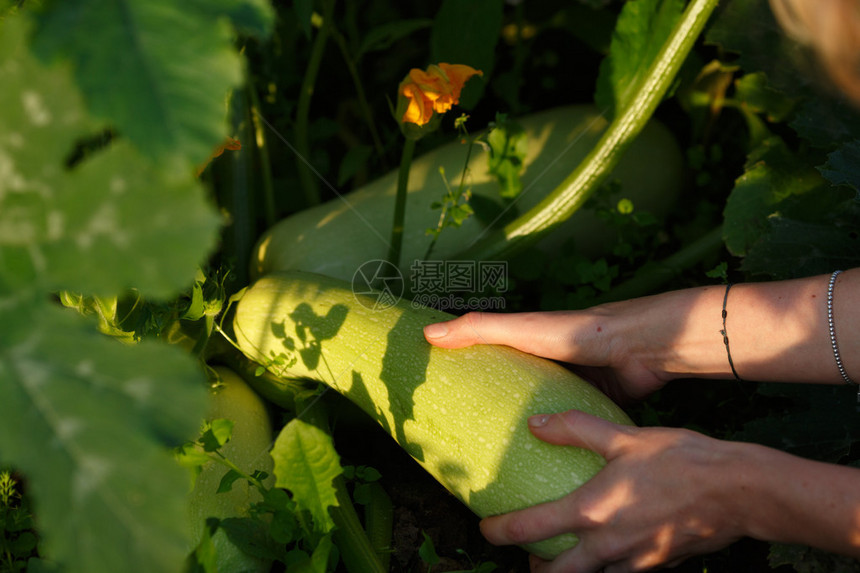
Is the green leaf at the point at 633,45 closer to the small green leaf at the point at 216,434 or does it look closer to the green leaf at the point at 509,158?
the green leaf at the point at 509,158

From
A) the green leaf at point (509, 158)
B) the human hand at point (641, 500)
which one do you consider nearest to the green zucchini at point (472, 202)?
the green leaf at point (509, 158)

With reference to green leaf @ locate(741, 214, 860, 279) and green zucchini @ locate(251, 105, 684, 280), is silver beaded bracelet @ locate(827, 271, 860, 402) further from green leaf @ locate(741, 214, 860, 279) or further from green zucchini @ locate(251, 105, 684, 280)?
green zucchini @ locate(251, 105, 684, 280)

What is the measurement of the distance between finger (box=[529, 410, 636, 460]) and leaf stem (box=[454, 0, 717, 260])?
1.46 feet

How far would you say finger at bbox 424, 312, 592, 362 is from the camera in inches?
41.9

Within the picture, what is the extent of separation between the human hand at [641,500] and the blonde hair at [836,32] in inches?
20.7

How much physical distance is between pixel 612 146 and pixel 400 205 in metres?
0.40

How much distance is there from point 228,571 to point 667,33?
118cm

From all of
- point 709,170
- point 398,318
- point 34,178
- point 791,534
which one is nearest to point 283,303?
point 398,318

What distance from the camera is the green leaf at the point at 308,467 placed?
83cm

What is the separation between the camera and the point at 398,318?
3.70 feet

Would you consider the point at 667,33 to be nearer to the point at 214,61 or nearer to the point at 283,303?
the point at 283,303

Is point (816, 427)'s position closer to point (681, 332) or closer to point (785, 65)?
point (681, 332)

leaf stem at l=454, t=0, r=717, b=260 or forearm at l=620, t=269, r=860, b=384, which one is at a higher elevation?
leaf stem at l=454, t=0, r=717, b=260

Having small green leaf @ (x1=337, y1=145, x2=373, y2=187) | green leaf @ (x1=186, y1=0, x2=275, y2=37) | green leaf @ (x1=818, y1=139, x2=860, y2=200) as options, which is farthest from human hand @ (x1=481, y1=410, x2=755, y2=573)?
small green leaf @ (x1=337, y1=145, x2=373, y2=187)
